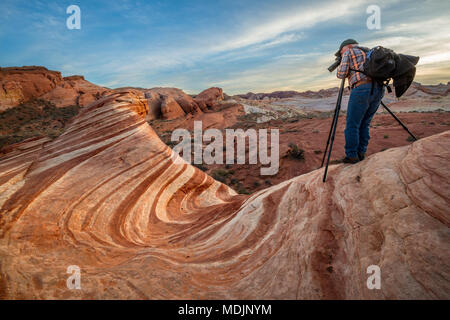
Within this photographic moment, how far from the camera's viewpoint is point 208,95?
45812 mm

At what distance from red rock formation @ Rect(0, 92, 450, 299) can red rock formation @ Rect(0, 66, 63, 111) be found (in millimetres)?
40142

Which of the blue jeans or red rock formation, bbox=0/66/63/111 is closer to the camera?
the blue jeans

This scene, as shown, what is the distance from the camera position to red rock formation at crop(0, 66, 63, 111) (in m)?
31.7

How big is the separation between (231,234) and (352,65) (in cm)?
352

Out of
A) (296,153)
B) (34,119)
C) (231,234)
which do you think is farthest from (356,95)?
(34,119)

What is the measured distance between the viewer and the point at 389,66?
3.16 meters

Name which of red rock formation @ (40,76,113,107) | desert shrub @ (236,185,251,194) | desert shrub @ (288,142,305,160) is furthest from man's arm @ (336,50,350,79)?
red rock formation @ (40,76,113,107)

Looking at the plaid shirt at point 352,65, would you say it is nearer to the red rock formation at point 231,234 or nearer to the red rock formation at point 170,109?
the red rock formation at point 231,234

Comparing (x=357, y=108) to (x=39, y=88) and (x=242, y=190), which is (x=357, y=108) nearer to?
(x=242, y=190)

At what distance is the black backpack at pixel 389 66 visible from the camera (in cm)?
316

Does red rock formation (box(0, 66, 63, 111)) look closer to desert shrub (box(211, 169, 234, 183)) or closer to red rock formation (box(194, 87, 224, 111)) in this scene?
red rock formation (box(194, 87, 224, 111))

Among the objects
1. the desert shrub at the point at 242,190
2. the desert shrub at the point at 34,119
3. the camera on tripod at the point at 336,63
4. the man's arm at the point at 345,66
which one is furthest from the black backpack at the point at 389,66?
the desert shrub at the point at 34,119
